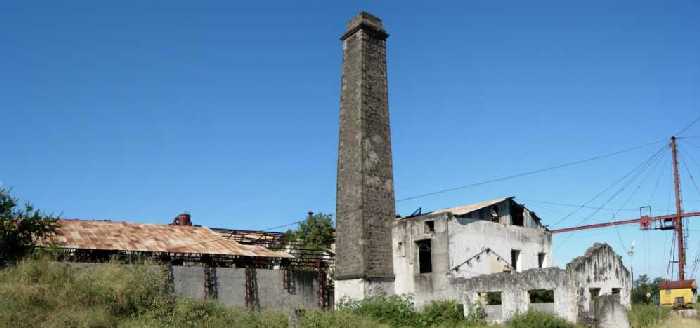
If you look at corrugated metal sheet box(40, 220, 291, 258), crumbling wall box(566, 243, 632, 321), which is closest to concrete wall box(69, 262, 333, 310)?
corrugated metal sheet box(40, 220, 291, 258)

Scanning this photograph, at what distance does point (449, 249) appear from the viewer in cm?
2356

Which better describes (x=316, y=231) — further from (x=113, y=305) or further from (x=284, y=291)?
(x=113, y=305)

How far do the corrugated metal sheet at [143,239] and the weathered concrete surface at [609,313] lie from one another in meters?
11.7

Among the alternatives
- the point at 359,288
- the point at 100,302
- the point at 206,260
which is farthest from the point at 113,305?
the point at 359,288

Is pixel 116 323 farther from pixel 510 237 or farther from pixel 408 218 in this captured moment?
pixel 510 237

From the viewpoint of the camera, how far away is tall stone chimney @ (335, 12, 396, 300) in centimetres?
2433

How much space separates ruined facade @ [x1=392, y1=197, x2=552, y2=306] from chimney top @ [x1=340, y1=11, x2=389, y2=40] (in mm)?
8174

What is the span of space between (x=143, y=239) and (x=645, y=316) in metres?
19.4

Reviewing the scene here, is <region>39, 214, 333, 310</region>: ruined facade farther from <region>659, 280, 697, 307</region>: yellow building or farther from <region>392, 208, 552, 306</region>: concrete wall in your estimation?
<region>659, 280, 697, 307</region>: yellow building

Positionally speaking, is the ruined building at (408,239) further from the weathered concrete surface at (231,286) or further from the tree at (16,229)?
the tree at (16,229)

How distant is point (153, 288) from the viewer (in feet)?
59.5

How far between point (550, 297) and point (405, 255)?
5.82m

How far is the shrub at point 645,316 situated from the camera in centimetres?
2292

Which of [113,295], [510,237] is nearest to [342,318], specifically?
[113,295]
